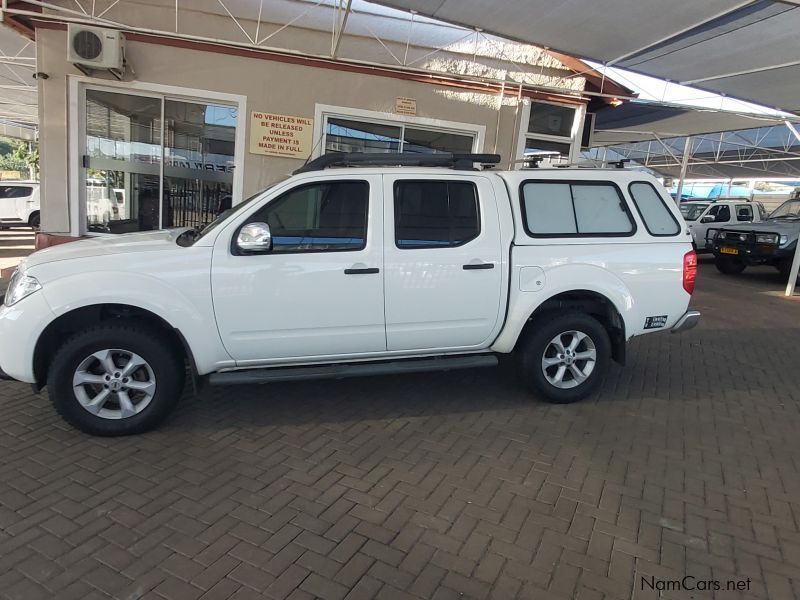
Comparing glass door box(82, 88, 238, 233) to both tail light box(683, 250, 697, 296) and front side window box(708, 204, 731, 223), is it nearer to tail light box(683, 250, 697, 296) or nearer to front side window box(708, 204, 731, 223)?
tail light box(683, 250, 697, 296)

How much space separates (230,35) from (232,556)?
26.3 feet

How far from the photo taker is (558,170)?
180 inches

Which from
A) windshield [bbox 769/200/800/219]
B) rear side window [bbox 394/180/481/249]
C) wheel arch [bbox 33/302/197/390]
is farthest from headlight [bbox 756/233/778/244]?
wheel arch [bbox 33/302/197/390]

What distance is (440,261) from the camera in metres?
4.07

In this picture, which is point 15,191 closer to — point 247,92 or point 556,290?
point 247,92

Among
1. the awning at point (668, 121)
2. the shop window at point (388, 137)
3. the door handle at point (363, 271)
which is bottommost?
the door handle at point (363, 271)

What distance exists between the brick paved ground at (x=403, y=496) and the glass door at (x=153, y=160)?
4.82m

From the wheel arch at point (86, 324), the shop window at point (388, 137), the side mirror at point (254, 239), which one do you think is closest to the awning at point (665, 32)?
the shop window at point (388, 137)

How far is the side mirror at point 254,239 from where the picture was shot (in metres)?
3.67

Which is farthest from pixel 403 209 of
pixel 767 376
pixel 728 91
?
pixel 728 91

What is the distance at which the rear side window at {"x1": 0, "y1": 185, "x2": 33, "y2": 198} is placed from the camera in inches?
635

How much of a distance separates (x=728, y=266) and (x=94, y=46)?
47.8 feet

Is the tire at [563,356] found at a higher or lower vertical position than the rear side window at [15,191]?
lower

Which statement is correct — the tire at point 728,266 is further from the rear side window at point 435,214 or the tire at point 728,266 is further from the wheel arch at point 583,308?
the rear side window at point 435,214
